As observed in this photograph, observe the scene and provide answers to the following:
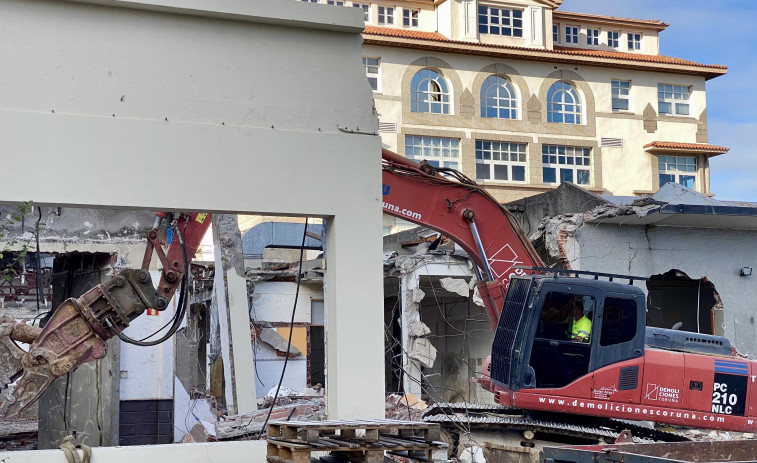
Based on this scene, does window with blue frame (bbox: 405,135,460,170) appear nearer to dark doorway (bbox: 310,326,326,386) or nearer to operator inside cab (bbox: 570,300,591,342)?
dark doorway (bbox: 310,326,326,386)

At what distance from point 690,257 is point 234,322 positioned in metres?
9.23

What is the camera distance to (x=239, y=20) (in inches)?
342

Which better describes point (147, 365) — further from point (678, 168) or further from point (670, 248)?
point (678, 168)

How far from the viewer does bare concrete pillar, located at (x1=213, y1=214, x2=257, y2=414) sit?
1562 cm

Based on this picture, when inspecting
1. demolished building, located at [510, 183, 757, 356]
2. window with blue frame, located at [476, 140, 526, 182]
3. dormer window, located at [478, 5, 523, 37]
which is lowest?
demolished building, located at [510, 183, 757, 356]

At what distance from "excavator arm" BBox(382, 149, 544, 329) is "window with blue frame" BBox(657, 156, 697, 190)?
30.5 meters

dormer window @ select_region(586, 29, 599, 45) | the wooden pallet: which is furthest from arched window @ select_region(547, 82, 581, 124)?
the wooden pallet

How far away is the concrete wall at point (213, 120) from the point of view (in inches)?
311

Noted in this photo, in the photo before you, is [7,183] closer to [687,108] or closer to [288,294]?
[288,294]

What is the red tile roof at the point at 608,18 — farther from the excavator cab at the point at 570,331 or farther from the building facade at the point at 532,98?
the excavator cab at the point at 570,331

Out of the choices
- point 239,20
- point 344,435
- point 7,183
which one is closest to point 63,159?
point 7,183

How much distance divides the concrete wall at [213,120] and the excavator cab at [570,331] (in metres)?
3.72

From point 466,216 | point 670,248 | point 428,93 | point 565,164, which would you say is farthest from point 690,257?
point 565,164

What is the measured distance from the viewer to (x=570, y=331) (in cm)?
1196
